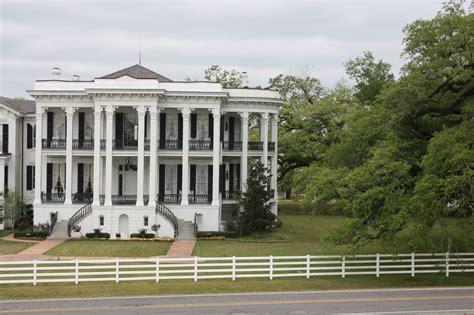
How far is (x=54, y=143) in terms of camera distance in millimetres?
44375

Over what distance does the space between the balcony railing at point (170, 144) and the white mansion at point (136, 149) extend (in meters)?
0.09

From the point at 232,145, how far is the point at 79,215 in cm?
1152

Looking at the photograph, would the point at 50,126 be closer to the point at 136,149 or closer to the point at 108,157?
the point at 108,157

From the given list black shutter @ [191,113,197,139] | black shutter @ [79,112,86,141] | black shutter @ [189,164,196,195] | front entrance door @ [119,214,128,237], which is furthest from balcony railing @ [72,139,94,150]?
black shutter @ [189,164,196,195]

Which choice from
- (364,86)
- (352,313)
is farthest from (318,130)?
(352,313)

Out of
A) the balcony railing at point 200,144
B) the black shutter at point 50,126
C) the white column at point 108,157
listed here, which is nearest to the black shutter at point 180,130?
the balcony railing at point 200,144

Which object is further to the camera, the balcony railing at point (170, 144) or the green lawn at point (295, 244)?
the balcony railing at point (170, 144)

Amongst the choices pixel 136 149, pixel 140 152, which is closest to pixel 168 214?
pixel 140 152

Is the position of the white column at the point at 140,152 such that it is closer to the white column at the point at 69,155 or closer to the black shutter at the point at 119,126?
the black shutter at the point at 119,126

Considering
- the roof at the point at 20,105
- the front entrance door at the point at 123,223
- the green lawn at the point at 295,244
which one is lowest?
the green lawn at the point at 295,244

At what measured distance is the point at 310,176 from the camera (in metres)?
32.9

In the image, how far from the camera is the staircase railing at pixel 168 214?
4188cm

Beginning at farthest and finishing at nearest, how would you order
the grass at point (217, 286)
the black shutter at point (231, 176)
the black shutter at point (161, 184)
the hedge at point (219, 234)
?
the black shutter at point (231, 176), the black shutter at point (161, 184), the hedge at point (219, 234), the grass at point (217, 286)

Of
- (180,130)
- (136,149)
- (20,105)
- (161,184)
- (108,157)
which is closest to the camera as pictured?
(108,157)
